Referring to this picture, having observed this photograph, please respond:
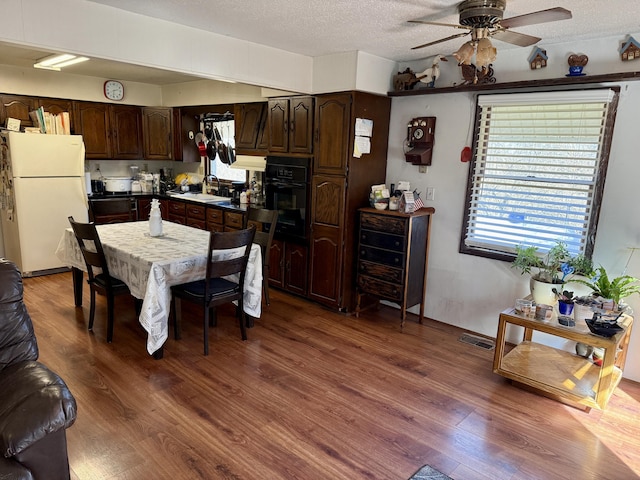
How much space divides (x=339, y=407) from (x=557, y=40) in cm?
301

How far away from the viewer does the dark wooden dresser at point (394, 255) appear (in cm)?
384

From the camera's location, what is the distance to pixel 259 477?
2109mm

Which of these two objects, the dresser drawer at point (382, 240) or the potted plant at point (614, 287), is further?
the dresser drawer at point (382, 240)

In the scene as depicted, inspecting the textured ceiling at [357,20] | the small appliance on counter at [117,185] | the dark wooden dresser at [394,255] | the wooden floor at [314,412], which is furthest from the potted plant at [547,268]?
the small appliance on counter at [117,185]

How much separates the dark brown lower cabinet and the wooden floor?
2.80ft

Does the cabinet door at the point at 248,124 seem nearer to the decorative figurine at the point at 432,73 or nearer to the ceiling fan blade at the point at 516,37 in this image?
the decorative figurine at the point at 432,73

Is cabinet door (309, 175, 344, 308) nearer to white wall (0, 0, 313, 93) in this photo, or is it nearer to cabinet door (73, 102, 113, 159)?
white wall (0, 0, 313, 93)

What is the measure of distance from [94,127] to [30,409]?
5020 mm

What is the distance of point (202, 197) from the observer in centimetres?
573

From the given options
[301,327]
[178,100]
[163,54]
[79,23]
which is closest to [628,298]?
[301,327]

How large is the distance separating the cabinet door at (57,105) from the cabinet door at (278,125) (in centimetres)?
274

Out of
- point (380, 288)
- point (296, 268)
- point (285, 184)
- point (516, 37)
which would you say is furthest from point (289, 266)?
point (516, 37)

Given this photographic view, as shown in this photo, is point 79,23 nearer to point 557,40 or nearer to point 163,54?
point 163,54

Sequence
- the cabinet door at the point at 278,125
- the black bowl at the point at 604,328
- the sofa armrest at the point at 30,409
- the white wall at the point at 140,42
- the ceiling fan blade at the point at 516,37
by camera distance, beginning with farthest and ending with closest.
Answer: the cabinet door at the point at 278,125, the black bowl at the point at 604,328, the white wall at the point at 140,42, the ceiling fan blade at the point at 516,37, the sofa armrest at the point at 30,409
